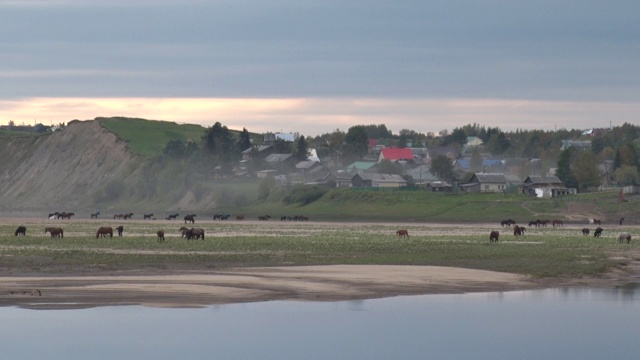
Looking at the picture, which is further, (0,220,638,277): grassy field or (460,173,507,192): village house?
(460,173,507,192): village house

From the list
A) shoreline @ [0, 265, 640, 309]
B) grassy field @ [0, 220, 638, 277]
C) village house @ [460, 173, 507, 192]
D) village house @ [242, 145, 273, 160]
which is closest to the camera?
shoreline @ [0, 265, 640, 309]

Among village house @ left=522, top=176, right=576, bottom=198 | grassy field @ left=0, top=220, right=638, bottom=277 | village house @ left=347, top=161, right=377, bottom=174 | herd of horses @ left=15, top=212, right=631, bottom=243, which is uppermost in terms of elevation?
village house @ left=347, top=161, right=377, bottom=174

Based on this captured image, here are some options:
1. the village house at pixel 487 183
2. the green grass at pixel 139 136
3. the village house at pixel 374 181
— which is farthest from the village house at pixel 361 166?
the village house at pixel 487 183

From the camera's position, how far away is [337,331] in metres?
32.3

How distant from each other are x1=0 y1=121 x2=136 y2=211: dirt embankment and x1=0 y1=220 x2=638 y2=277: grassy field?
3885 inches

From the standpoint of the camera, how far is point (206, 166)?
537 ft

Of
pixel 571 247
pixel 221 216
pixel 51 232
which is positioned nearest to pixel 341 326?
pixel 571 247

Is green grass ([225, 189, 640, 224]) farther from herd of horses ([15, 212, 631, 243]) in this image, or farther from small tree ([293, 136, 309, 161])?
small tree ([293, 136, 309, 161])

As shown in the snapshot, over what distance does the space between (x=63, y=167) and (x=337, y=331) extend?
155 m

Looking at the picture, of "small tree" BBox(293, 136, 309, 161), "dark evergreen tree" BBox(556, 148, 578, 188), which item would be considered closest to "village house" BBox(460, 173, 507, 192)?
"dark evergreen tree" BBox(556, 148, 578, 188)

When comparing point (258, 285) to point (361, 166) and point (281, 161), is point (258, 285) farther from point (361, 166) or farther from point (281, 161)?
point (361, 166)

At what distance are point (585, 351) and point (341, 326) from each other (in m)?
6.44

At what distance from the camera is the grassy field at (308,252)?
4784cm

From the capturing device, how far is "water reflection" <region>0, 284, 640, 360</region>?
29641 mm
